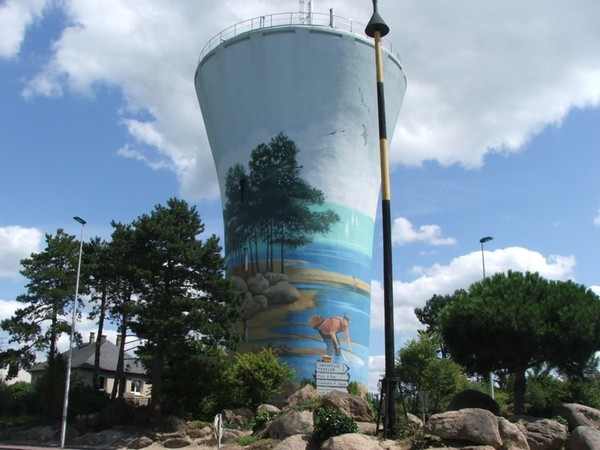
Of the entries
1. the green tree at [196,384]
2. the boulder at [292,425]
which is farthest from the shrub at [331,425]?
the green tree at [196,384]

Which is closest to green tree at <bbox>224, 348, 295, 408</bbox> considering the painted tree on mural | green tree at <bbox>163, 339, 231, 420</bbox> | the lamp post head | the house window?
green tree at <bbox>163, 339, 231, 420</bbox>

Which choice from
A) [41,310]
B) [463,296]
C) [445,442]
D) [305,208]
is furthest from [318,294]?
[445,442]

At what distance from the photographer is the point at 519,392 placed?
2172 cm

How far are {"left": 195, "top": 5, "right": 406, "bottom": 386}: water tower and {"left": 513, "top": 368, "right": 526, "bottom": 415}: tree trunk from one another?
64.3ft

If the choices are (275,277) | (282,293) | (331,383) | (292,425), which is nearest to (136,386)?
(275,277)

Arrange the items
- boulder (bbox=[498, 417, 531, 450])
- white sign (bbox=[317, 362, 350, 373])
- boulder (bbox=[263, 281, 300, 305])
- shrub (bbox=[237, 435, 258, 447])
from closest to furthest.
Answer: boulder (bbox=[498, 417, 531, 450])
shrub (bbox=[237, 435, 258, 447])
white sign (bbox=[317, 362, 350, 373])
boulder (bbox=[263, 281, 300, 305])

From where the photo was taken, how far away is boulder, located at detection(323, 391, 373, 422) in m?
19.3

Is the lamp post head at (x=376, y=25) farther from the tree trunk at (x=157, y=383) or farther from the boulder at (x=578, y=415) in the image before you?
the tree trunk at (x=157, y=383)

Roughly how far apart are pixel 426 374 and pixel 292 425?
1934 centimetres

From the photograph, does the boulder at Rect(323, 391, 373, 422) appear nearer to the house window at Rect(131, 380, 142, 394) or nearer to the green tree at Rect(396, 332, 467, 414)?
the green tree at Rect(396, 332, 467, 414)

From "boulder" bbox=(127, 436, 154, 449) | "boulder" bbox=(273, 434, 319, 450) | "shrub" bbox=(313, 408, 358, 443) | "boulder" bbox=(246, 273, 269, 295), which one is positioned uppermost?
"boulder" bbox=(246, 273, 269, 295)

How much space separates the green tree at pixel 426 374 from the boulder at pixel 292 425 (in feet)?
59.4

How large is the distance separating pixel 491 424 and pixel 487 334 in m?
6.47

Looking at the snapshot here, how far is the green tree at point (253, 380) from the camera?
32.4m
